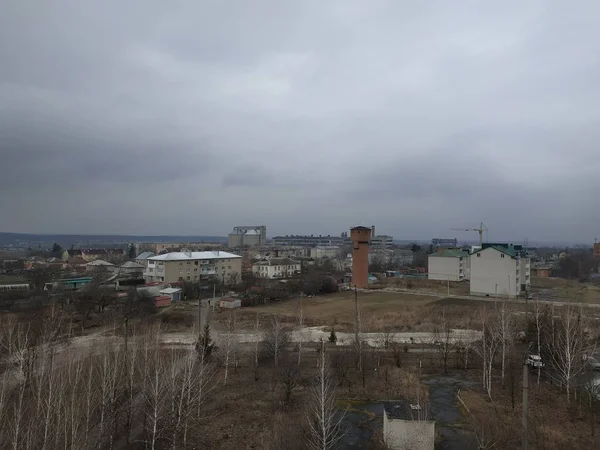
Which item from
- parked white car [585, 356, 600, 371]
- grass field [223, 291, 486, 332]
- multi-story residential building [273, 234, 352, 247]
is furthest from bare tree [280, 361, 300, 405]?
multi-story residential building [273, 234, 352, 247]

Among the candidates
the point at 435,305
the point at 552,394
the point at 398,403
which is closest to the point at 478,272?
the point at 435,305

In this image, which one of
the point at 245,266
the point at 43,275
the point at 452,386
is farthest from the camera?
the point at 245,266

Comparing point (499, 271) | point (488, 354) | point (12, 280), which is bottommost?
point (12, 280)

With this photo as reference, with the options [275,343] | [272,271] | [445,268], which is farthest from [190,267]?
[275,343]

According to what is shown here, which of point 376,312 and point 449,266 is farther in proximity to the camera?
point 449,266

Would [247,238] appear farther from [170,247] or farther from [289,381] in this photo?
[289,381]

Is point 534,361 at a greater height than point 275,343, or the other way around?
point 275,343

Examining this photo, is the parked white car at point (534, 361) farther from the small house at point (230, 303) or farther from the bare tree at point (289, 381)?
the small house at point (230, 303)

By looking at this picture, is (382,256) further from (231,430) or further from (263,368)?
(231,430)
